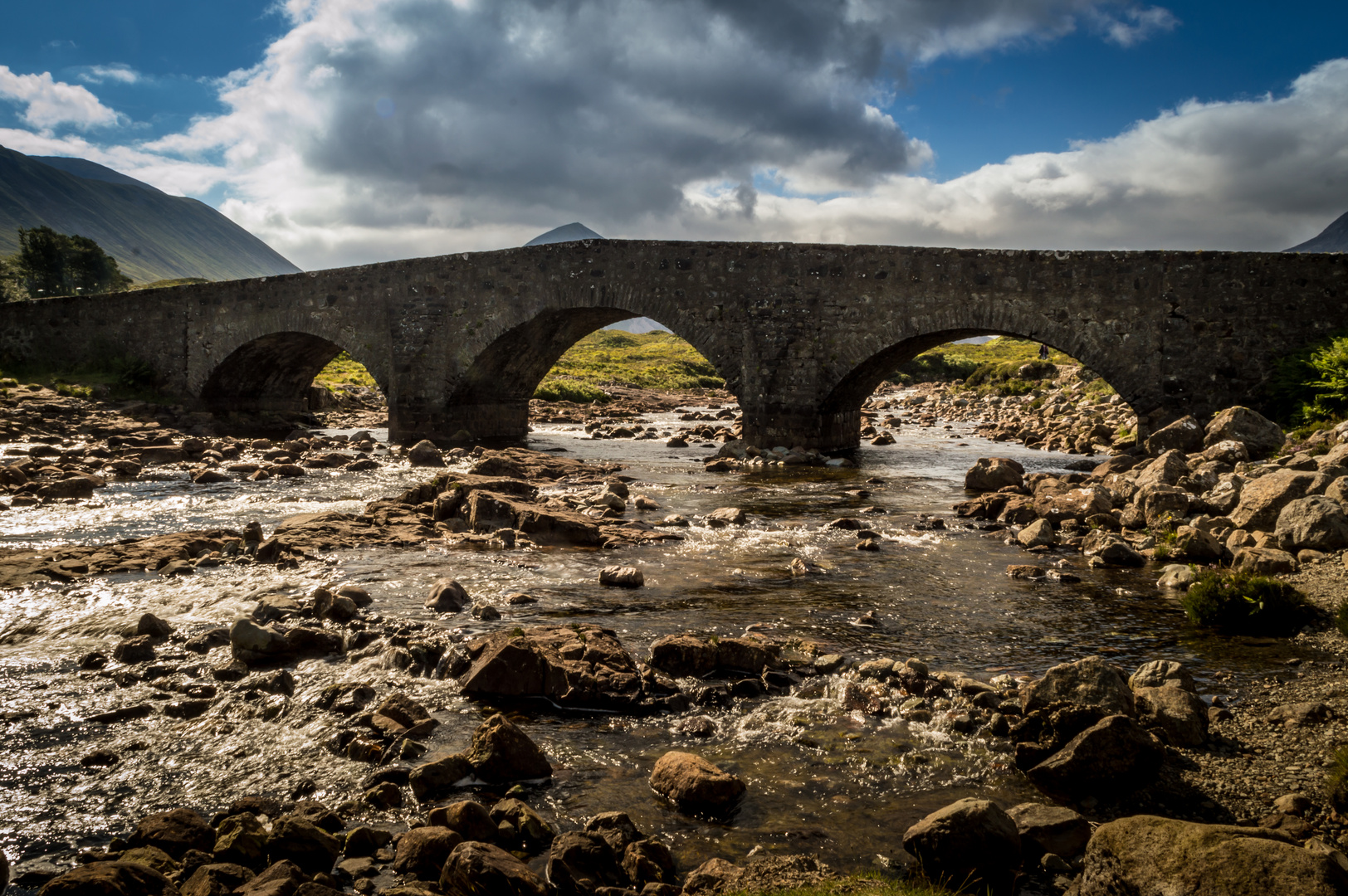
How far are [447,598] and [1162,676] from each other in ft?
20.1

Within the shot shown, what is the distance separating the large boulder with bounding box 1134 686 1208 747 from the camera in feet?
16.4

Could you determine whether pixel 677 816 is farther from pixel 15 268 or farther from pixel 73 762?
pixel 15 268

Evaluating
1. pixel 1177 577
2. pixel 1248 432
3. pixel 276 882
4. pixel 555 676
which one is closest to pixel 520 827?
pixel 276 882

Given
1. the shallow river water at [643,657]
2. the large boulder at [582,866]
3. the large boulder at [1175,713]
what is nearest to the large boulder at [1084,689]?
the large boulder at [1175,713]

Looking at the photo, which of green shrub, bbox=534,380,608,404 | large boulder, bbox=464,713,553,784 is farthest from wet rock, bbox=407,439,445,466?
green shrub, bbox=534,380,608,404

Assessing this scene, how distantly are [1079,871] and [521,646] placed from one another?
3.85 m

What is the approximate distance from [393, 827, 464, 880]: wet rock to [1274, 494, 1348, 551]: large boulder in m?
8.89

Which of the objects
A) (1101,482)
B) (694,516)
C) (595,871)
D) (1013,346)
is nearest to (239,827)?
(595,871)

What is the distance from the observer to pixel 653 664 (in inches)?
259

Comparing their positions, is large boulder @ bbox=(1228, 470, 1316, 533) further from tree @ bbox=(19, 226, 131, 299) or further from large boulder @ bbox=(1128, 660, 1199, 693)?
tree @ bbox=(19, 226, 131, 299)

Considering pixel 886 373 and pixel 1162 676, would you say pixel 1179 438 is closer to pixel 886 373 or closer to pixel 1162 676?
pixel 886 373

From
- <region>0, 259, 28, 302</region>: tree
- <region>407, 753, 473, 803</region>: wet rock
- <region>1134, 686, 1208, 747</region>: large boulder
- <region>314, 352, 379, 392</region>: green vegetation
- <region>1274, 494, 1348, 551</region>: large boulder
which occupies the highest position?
<region>0, 259, 28, 302</region>: tree

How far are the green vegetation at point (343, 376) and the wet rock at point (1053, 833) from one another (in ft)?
128

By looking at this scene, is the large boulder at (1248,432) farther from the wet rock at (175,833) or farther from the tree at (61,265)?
the tree at (61,265)
